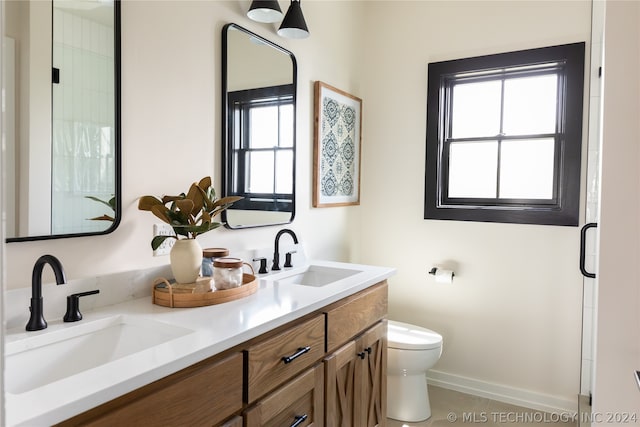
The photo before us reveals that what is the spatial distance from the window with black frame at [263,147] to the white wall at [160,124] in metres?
0.12

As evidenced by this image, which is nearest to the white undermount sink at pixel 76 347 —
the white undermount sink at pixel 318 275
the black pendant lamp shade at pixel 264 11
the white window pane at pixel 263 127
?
the white undermount sink at pixel 318 275

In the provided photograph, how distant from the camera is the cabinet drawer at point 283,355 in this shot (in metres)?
1.24

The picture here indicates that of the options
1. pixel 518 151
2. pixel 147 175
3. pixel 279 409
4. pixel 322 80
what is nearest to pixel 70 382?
pixel 279 409

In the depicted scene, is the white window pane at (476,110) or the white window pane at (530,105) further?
the white window pane at (476,110)

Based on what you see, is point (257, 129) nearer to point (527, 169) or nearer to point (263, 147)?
point (263, 147)

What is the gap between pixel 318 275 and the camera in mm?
2285

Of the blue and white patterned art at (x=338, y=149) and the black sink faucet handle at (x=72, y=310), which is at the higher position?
the blue and white patterned art at (x=338, y=149)

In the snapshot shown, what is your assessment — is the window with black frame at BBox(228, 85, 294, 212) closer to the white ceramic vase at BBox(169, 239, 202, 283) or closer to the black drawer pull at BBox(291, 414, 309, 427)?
the white ceramic vase at BBox(169, 239, 202, 283)

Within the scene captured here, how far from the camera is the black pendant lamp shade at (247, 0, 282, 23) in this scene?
77.0 inches

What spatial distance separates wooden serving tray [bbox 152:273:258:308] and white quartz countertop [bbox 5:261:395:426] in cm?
2

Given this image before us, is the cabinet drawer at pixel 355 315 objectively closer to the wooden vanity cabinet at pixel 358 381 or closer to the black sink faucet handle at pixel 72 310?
the wooden vanity cabinet at pixel 358 381

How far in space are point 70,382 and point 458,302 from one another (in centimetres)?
246

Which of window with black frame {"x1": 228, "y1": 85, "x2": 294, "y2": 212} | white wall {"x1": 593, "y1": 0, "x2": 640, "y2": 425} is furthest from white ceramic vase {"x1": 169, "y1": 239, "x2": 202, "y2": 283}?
white wall {"x1": 593, "y1": 0, "x2": 640, "y2": 425}

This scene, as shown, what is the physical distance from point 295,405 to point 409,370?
1.15 meters
